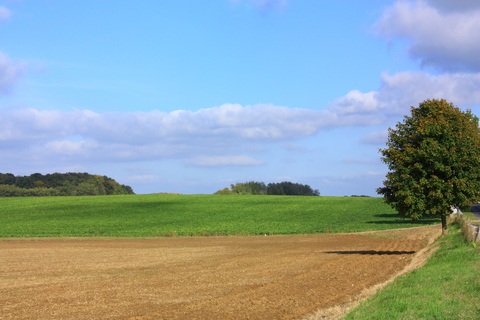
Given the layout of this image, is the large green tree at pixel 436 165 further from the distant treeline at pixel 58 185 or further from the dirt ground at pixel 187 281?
the distant treeline at pixel 58 185

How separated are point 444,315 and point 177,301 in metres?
8.82

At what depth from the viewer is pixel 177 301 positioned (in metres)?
14.9

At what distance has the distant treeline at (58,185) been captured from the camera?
135 meters

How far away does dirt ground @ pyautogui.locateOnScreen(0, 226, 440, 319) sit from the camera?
13625mm

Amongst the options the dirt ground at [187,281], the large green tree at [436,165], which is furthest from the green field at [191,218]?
the large green tree at [436,165]

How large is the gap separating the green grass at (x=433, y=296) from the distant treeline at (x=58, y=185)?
139442mm

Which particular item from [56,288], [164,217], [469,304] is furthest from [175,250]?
[164,217]

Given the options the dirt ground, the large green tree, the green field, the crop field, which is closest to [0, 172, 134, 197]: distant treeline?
the green field

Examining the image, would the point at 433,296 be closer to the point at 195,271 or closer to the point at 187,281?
the point at 187,281

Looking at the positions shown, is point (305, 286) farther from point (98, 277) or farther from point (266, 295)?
point (98, 277)

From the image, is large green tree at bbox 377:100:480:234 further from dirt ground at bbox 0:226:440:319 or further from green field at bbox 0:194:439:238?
green field at bbox 0:194:439:238

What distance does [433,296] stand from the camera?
417 inches

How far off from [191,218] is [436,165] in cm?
4383

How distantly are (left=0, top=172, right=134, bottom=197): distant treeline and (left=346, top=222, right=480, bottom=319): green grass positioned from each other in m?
139
